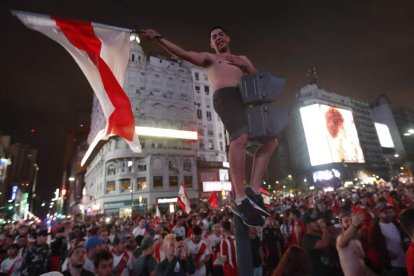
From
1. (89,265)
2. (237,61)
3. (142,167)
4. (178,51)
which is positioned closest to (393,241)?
(237,61)

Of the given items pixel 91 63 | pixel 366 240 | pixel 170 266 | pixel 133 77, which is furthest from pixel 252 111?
pixel 133 77

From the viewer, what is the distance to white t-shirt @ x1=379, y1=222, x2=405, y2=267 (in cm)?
593

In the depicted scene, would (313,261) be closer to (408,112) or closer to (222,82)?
(222,82)

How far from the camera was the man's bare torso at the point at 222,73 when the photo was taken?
3127 millimetres

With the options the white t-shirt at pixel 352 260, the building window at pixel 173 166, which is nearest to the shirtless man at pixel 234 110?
the white t-shirt at pixel 352 260

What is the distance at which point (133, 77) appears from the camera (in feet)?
193

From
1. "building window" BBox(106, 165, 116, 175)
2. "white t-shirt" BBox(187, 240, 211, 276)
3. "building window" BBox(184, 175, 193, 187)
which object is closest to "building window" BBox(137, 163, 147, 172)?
"building window" BBox(106, 165, 116, 175)

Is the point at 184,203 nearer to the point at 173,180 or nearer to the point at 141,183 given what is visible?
the point at 141,183

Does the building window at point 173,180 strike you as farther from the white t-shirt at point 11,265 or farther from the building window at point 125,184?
the white t-shirt at point 11,265

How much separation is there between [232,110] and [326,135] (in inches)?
3228

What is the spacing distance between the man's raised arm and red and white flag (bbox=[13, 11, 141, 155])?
3.12ft

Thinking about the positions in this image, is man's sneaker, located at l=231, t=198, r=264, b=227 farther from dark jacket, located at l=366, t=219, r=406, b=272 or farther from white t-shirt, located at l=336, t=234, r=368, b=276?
dark jacket, located at l=366, t=219, r=406, b=272

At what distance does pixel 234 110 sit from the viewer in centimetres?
293

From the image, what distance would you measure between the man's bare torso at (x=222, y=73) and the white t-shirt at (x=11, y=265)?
8585 millimetres
